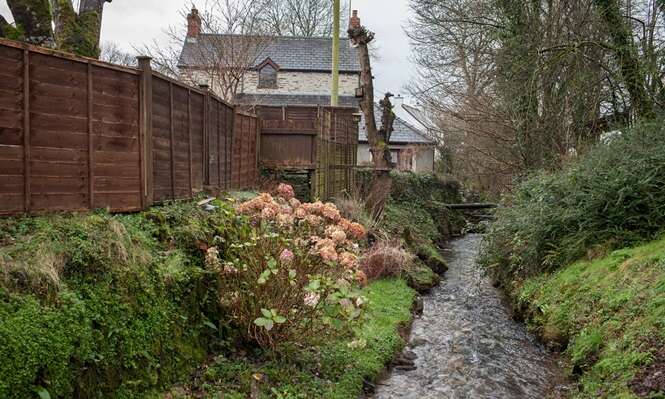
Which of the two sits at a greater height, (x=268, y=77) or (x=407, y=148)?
(x=268, y=77)

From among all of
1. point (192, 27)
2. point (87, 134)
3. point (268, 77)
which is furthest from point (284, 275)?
point (268, 77)

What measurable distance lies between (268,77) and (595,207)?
21493 millimetres

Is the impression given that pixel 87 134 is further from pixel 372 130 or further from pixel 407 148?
pixel 407 148

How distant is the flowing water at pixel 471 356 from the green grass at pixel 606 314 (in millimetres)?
381

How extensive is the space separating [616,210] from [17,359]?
24.4 feet

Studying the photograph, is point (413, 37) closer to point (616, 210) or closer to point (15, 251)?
point (616, 210)

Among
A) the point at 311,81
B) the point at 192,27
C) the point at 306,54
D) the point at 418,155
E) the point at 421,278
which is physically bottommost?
the point at 421,278

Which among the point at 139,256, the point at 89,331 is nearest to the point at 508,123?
the point at 139,256

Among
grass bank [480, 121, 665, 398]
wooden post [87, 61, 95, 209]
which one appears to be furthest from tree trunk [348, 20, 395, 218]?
wooden post [87, 61, 95, 209]

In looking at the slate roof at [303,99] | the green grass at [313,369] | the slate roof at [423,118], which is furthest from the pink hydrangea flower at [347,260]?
the slate roof at [303,99]

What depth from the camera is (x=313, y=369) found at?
5391 millimetres

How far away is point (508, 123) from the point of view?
13820 mm

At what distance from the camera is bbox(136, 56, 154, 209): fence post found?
5.87 meters

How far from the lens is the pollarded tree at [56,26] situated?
6266 millimetres
